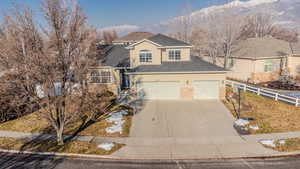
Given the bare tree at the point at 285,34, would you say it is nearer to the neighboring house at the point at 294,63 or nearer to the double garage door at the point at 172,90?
the neighboring house at the point at 294,63

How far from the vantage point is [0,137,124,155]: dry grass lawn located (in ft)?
28.8

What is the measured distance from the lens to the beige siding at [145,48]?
18219 millimetres

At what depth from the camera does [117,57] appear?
66.9ft

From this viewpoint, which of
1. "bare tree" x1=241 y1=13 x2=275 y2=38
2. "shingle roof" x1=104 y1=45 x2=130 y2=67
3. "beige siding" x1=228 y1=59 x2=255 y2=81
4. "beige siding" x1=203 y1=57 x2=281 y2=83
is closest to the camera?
"shingle roof" x1=104 y1=45 x2=130 y2=67

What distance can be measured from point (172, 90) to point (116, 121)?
7.09 m

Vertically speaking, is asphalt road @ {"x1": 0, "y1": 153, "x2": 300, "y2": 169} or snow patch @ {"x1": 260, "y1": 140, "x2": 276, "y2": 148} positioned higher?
snow patch @ {"x1": 260, "y1": 140, "x2": 276, "y2": 148}

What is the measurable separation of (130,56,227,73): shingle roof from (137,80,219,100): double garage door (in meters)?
1.23

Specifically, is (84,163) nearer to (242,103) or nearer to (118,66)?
(118,66)

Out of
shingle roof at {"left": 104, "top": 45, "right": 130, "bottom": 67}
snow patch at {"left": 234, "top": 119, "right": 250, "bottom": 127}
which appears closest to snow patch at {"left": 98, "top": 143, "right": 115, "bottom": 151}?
snow patch at {"left": 234, "top": 119, "right": 250, "bottom": 127}

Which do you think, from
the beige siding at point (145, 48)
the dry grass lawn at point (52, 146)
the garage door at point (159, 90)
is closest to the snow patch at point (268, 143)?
the dry grass lawn at point (52, 146)

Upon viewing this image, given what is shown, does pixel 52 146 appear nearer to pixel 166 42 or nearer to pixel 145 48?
pixel 145 48

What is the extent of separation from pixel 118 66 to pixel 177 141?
11297 mm

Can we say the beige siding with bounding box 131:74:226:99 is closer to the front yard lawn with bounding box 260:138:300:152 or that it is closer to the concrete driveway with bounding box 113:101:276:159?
the concrete driveway with bounding box 113:101:276:159

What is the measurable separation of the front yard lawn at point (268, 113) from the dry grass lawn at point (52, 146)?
9.55 metres
